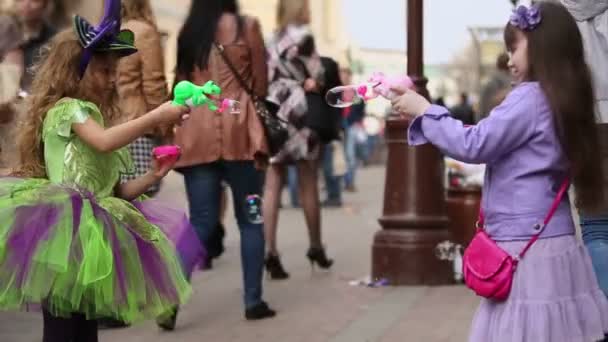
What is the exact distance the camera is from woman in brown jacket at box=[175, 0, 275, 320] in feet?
21.6

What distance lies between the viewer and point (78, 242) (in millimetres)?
4176

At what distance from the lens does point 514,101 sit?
12.6 feet

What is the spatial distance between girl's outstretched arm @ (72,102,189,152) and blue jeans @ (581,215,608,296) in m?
1.80

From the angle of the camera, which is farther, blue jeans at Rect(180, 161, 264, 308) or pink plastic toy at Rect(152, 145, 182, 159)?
blue jeans at Rect(180, 161, 264, 308)

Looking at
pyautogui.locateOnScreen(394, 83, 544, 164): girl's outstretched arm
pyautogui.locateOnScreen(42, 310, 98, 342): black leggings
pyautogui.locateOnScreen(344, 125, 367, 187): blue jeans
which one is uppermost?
pyautogui.locateOnScreen(394, 83, 544, 164): girl's outstretched arm

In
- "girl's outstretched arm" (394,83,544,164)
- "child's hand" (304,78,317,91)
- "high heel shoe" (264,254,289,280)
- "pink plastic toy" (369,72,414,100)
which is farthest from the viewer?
"child's hand" (304,78,317,91)

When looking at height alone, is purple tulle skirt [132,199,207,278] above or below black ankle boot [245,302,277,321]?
above

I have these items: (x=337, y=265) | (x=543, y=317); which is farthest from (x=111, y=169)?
(x=337, y=265)

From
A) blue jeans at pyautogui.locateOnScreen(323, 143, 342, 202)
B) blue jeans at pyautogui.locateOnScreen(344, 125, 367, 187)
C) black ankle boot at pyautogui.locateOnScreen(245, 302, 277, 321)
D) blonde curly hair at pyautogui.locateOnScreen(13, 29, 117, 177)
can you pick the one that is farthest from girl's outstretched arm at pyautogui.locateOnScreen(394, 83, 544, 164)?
blue jeans at pyautogui.locateOnScreen(344, 125, 367, 187)

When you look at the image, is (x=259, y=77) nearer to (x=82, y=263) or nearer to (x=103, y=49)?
(x=103, y=49)

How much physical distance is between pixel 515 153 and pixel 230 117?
9.82ft

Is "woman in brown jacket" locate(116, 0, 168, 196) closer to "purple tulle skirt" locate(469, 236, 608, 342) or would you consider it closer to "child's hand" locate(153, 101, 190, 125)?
"child's hand" locate(153, 101, 190, 125)

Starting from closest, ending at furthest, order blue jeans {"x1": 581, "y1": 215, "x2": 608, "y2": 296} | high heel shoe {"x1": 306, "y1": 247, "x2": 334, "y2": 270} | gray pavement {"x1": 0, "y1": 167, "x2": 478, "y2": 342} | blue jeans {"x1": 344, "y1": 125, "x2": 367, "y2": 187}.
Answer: blue jeans {"x1": 581, "y1": 215, "x2": 608, "y2": 296} → gray pavement {"x1": 0, "y1": 167, "x2": 478, "y2": 342} → high heel shoe {"x1": 306, "y1": 247, "x2": 334, "y2": 270} → blue jeans {"x1": 344, "y1": 125, "x2": 367, "y2": 187}

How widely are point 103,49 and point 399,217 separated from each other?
12.5 feet
